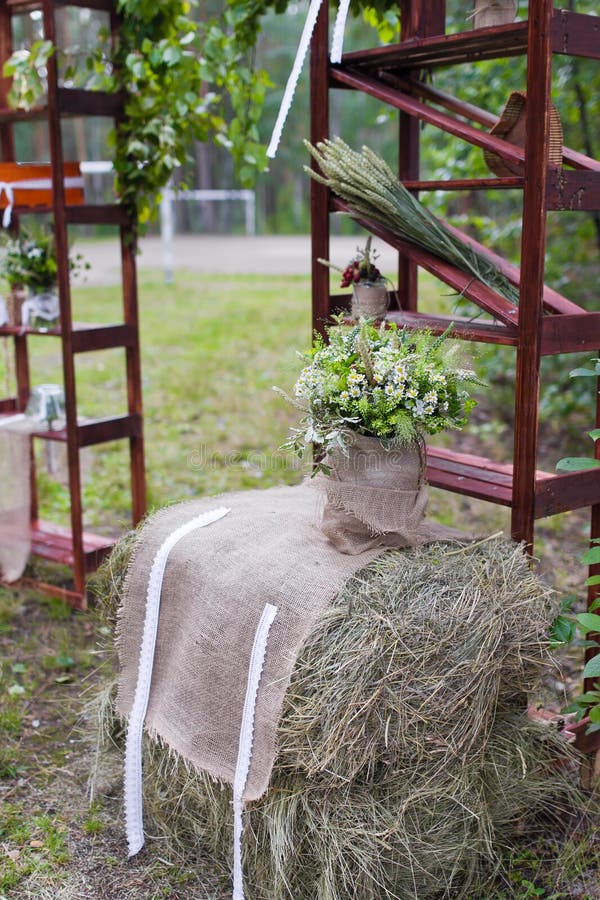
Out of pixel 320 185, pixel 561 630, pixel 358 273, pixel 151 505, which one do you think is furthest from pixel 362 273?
pixel 151 505

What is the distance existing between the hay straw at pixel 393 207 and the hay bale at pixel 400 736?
0.87m

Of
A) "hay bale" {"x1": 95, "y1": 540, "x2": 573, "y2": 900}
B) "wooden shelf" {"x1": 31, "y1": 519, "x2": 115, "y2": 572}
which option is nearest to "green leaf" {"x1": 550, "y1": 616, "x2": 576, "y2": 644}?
"hay bale" {"x1": 95, "y1": 540, "x2": 573, "y2": 900}

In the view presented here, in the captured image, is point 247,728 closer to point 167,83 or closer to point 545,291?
point 545,291

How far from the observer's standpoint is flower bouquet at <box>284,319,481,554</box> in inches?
96.2

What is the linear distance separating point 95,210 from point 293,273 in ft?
35.2

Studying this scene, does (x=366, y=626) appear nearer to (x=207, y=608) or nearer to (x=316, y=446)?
(x=207, y=608)

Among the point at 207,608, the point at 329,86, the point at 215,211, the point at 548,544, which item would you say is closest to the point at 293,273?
the point at 548,544

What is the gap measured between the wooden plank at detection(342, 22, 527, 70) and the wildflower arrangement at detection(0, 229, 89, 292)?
5.43ft

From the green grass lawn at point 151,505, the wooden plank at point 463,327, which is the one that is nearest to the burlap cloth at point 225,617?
the green grass lawn at point 151,505

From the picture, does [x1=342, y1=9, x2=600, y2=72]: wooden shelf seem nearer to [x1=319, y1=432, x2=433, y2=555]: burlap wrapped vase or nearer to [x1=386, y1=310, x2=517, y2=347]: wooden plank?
[x1=386, y1=310, x2=517, y2=347]: wooden plank

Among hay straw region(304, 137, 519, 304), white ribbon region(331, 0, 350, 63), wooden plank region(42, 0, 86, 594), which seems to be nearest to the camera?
white ribbon region(331, 0, 350, 63)

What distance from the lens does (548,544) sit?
493 centimetres

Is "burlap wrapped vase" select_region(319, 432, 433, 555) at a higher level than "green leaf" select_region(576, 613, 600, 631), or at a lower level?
higher

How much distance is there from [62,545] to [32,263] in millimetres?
1260
